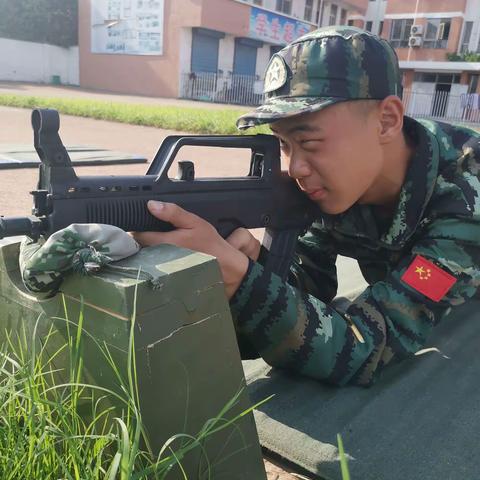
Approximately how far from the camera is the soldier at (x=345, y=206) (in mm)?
1406

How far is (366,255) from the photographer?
2.09m

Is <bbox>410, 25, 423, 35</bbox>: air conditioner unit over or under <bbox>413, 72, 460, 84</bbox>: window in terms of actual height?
over

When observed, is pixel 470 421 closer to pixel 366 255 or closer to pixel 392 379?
pixel 392 379

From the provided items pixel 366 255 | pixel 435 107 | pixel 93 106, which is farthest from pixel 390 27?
pixel 366 255

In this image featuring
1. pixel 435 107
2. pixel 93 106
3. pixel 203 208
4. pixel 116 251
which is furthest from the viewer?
pixel 435 107

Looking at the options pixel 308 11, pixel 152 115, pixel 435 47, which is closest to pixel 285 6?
pixel 308 11

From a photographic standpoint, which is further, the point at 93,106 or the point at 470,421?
the point at 93,106

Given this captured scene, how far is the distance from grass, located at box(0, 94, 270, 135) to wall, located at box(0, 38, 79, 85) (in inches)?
623

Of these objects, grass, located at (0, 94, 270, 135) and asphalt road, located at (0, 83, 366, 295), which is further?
grass, located at (0, 94, 270, 135)

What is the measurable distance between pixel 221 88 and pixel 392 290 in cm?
2167

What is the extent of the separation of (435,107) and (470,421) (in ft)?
77.6

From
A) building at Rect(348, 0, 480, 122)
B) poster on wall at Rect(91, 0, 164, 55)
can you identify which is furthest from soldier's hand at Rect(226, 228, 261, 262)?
building at Rect(348, 0, 480, 122)

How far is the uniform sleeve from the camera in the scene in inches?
56.1

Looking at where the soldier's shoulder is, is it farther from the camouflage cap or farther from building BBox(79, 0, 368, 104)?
building BBox(79, 0, 368, 104)
